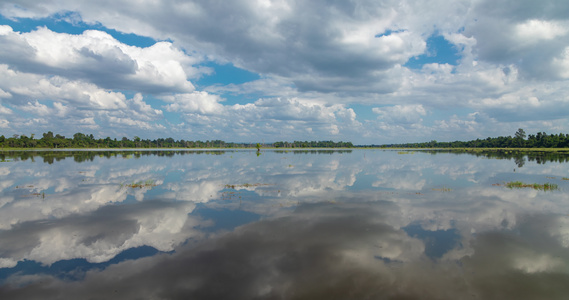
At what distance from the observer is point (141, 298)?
27.7 ft

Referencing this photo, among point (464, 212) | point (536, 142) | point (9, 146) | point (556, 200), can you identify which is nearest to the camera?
point (464, 212)

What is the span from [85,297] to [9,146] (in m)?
227

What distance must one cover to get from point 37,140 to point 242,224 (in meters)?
231

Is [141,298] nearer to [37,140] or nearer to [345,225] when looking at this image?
[345,225]

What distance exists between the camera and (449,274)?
32.5ft

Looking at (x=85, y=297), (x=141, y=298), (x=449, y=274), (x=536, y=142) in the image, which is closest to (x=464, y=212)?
(x=449, y=274)

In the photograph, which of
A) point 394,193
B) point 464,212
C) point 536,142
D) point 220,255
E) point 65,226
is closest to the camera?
Result: point 220,255

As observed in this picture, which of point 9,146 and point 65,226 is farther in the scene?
point 9,146

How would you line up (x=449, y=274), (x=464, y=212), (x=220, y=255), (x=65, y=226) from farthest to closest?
1. (x=464, y=212)
2. (x=65, y=226)
3. (x=220, y=255)
4. (x=449, y=274)

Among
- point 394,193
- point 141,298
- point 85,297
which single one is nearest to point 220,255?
point 141,298

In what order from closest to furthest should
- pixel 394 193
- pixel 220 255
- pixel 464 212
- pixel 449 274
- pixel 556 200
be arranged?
pixel 449 274
pixel 220 255
pixel 464 212
pixel 556 200
pixel 394 193

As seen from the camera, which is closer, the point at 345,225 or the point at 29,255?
the point at 29,255

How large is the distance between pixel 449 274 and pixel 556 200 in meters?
21.2

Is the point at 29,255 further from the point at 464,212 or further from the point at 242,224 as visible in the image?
the point at 464,212
